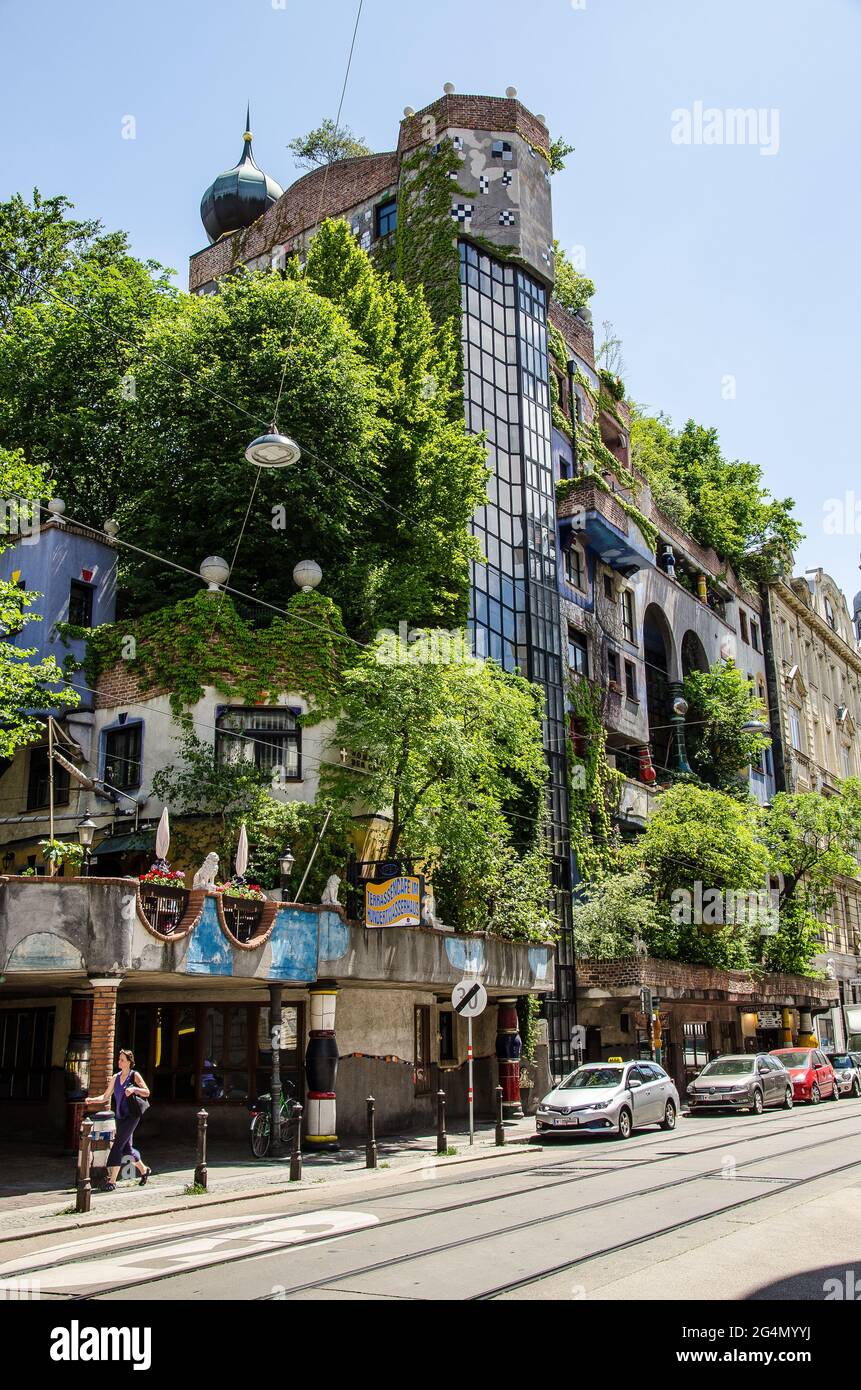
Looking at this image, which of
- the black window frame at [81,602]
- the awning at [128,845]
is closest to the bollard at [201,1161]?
the awning at [128,845]

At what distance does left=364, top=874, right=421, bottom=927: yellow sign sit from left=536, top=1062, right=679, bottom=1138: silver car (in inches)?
172

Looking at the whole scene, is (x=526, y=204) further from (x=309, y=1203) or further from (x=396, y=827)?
(x=309, y=1203)

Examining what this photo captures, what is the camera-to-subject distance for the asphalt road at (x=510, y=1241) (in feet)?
27.8

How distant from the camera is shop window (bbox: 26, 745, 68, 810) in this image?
88.5 feet

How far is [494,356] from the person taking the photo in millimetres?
38094

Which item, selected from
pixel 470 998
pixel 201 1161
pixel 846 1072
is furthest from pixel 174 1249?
pixel 846 1072

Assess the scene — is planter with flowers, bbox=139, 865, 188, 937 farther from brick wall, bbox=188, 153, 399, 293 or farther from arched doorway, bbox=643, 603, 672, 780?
arched doorway, bbox=643, 603, 672, 780

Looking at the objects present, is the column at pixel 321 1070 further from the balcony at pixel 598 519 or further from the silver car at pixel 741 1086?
the balcony at pixel 598 519

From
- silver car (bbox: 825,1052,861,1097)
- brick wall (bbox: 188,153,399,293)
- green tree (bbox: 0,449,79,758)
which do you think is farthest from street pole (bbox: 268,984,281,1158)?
brick wall (bbox: 188,153,399,293)

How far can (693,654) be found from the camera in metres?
52.1

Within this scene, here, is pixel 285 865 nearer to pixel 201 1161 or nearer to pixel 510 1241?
pixel 201 1161

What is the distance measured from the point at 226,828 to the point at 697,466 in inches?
1623

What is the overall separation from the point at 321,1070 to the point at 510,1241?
34.8ft

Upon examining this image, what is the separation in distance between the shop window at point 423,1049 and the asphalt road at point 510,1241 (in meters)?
9.41
